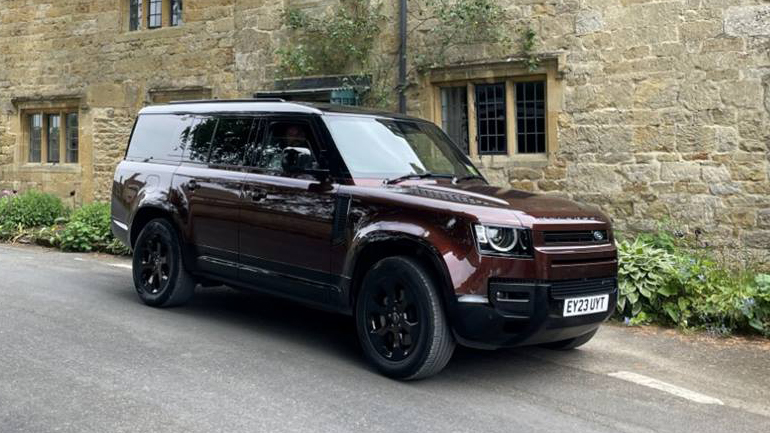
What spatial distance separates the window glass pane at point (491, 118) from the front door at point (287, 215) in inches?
207

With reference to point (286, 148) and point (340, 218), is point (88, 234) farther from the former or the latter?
point (340, 218)

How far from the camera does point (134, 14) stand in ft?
51.1

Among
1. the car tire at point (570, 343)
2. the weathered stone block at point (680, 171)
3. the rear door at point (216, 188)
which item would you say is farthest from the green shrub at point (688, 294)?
the rear door at point (216, 188)

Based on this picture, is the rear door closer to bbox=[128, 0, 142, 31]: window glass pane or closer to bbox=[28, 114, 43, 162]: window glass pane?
bbox=[128, 0, 142, 31]: window glass pane

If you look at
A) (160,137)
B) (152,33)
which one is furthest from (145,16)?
(160,137)

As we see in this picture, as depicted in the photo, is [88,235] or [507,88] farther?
[88,235]

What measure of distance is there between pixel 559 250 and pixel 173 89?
1118cm

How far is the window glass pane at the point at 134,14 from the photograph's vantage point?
50.9 ft

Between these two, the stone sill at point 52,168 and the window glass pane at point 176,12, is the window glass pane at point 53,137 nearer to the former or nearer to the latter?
the stone sill at point 52,168

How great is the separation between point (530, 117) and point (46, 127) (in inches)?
449

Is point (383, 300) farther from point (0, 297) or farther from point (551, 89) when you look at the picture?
point (551, 89)

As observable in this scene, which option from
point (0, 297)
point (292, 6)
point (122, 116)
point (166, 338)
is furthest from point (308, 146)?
point (122, 116)

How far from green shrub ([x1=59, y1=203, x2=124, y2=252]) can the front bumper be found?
8270mm

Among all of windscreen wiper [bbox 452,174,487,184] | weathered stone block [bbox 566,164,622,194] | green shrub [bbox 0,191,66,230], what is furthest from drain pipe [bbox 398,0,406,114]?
green shrub [bbox 0,191,66,230]
